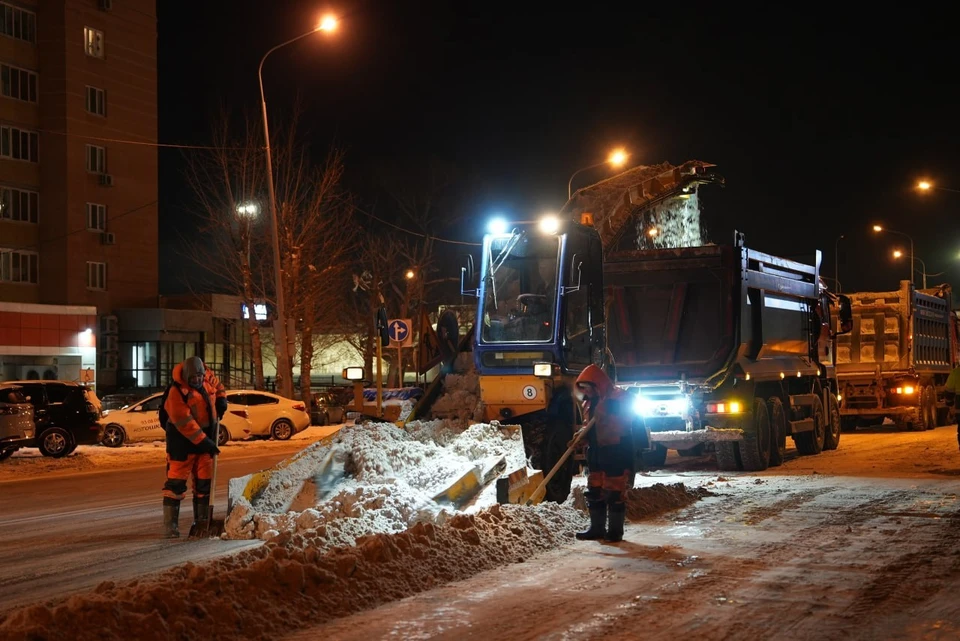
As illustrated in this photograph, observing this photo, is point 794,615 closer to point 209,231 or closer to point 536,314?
point 536,314

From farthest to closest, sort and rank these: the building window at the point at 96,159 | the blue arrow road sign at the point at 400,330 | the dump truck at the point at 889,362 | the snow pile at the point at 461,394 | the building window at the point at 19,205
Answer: the building window at the point at 96,159 → the building window at the point at 19,205 → the dump truck at the point at 889,362 → the blue arrow road sign at the point at 400,330 → the snow pile at the point at 461,394

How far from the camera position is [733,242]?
1606 centimetres

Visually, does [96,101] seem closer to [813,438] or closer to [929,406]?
[929,406]

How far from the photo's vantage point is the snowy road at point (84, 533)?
27.5ft

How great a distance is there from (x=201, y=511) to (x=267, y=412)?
16.9 meters

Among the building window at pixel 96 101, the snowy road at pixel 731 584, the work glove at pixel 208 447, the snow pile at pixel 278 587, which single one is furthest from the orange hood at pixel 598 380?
the building window at pixel 96 101

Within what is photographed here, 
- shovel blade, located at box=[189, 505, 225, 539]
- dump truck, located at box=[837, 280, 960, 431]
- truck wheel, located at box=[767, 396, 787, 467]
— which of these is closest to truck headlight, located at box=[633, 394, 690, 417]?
truck wheel, located at box=[767, 396, 787, 467]

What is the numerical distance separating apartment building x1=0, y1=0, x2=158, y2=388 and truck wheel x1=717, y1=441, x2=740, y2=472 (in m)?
34.2

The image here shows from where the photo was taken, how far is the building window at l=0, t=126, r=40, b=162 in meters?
44.2

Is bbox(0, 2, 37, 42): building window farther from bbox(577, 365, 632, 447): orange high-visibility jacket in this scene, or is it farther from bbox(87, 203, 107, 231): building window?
bbox(577, 365, 632, 447): orange high-visibility jacket

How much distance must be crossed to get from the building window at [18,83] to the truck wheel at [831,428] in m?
37.0

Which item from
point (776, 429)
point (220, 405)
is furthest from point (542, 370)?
point (776, 429)

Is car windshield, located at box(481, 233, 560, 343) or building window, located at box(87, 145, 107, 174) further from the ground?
building window, located at box(87, 145, 107, 174)

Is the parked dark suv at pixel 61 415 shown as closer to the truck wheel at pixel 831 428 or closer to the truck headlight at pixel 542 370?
the truck headlight at pixel 542 370
